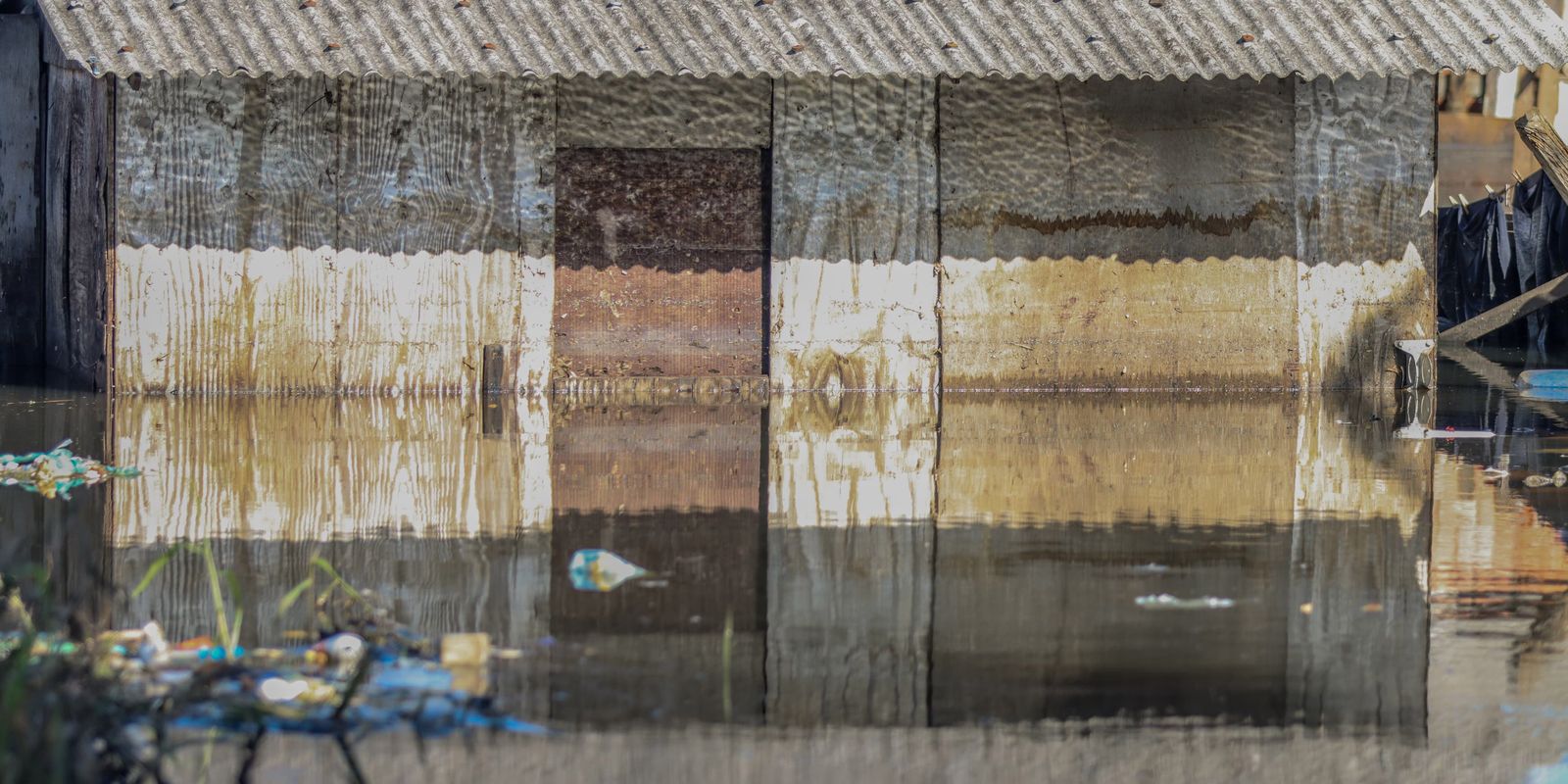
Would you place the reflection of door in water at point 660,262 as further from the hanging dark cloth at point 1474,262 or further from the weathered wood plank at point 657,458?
the hanging dark cloth at point 1474,262

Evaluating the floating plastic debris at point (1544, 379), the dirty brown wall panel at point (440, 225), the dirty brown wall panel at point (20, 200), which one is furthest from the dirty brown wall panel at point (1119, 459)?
the dirty brown wall panel at point (20, 200)

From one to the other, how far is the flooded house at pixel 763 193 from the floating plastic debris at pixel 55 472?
362 centimetres

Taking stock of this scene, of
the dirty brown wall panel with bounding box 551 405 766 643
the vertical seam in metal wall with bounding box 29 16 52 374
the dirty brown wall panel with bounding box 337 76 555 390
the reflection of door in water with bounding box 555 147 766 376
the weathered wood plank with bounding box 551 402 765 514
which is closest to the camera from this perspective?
the dirty brown wall panel with bounding box 551 405 766 643

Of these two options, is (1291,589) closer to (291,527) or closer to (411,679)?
(411,679)

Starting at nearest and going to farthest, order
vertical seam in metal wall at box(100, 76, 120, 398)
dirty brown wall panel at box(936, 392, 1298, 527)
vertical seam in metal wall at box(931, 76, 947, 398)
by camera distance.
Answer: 1. dirty brown wall panel at box(936, 392, 1298, 527)
2. vertical seam in metal wall at box(100, 76, 120, 398)
3. vertical seam in metal wall at box(931, 76, 947, 398)

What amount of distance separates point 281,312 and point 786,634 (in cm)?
773

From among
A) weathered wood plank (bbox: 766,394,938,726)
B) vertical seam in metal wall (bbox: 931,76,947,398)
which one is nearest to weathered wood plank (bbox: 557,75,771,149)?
vertical seam in metal wall (bbox: 931,76,947,398)

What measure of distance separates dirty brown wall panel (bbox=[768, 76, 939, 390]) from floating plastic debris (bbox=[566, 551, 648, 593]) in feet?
21.2

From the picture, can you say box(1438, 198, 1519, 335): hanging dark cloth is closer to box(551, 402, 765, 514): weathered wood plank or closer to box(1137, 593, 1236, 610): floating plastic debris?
box(551, 402, 765, 514): weathered wood plank

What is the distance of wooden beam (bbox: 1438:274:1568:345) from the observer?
16375 mm

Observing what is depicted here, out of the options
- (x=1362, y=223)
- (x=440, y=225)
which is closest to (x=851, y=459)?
(x=440, y=225)

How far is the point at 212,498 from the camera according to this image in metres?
8.34

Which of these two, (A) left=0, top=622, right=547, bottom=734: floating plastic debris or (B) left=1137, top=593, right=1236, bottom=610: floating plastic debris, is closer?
(A) left=0, top=622, right=547, bottom=734: floating plastic debris

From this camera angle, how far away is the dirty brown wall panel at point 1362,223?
13.4 m
